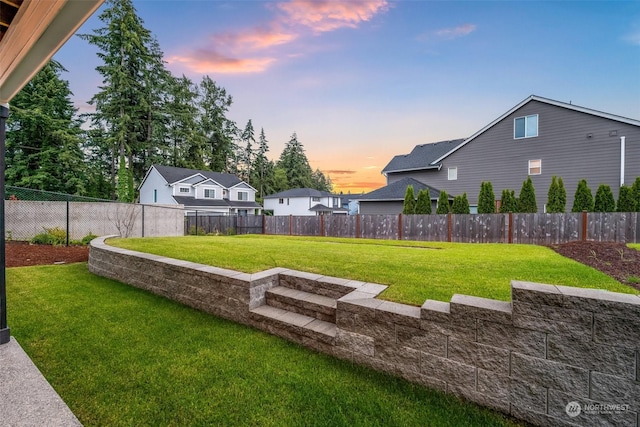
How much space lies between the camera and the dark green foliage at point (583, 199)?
34.1 ft

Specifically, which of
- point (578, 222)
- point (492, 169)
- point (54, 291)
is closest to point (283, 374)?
point (54, 291)

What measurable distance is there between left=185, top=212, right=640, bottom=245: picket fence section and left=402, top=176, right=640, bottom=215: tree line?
1.35 metres

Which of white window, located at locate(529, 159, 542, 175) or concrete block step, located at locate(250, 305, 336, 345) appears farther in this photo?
white window, located at locate(529, 159, 542, 175)

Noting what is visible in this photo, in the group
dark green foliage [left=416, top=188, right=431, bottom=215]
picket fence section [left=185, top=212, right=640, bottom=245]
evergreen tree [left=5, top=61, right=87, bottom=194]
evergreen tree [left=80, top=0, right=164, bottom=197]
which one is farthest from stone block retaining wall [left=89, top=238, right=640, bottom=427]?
evergreen tree [left=80, top=0, right=164, bottom=197]

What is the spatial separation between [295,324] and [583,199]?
42.5ft

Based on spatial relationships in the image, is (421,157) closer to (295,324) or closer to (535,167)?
(535,167)

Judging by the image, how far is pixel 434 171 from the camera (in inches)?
687

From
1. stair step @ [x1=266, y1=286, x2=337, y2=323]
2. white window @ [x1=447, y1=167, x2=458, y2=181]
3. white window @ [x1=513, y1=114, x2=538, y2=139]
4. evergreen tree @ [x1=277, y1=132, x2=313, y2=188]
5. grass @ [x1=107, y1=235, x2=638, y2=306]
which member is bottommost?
stair step @ [x1=266, y1=286, x2=337, y2=323]

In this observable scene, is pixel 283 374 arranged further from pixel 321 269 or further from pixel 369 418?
pixel 321 269

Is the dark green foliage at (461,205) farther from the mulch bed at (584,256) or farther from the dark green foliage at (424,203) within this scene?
the mulch bed at (584,256)

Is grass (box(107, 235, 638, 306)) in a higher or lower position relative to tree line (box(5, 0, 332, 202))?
lower

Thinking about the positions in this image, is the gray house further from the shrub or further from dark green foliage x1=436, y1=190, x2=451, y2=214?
the shrub

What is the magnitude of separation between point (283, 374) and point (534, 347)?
1.92m

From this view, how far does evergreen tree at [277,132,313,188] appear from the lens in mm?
47969
